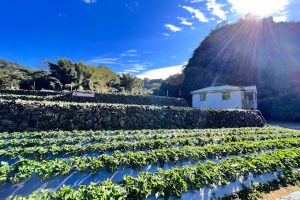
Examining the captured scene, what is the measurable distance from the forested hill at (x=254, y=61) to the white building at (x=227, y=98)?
14.7 ft

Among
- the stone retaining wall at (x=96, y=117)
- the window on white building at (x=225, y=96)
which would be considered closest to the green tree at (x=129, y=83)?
the window on white building at (x=225, y=96)

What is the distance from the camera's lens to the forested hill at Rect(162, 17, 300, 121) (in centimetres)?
3634

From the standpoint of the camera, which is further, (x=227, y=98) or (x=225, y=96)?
(x=225, y=96)

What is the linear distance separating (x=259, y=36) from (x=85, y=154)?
178 feet

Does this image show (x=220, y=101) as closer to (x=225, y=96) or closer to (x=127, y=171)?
(x=225, y=96)

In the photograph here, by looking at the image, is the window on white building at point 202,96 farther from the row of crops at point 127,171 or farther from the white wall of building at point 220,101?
the row of crops at point 127,171

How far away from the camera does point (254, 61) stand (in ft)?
148

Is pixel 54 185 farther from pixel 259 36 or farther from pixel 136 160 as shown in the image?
pixel 259 36

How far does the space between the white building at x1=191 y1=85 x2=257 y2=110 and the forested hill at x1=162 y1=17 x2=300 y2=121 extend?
14.7 ft

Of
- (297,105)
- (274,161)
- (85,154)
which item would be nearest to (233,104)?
(297,105)

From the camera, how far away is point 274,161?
6.20m

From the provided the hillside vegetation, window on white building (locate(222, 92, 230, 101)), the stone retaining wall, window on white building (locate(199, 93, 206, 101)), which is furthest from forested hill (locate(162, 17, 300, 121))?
the stone retaining wall

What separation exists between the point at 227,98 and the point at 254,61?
75.1 feet

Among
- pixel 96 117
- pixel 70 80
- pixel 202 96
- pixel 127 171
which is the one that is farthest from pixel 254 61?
pixel 127 171
